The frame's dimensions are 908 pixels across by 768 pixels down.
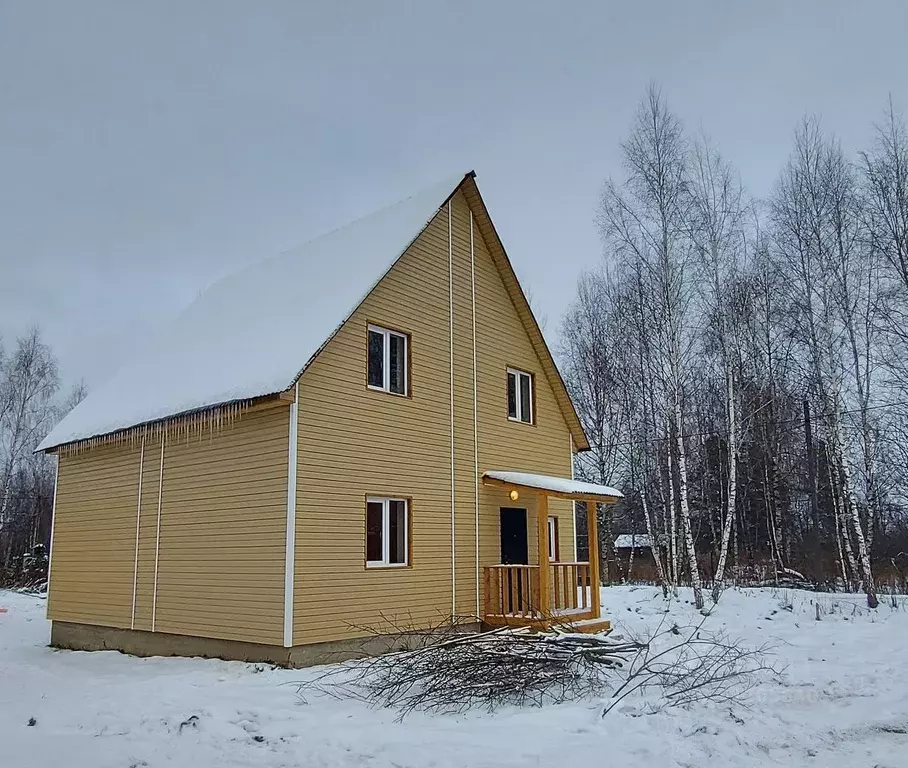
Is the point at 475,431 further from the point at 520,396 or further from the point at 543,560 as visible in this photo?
the point at 543,560

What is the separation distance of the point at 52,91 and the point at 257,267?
4.86 meters

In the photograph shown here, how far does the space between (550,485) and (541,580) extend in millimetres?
1533

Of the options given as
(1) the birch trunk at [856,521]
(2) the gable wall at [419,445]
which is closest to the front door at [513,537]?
(2) the gable wall at [419,445]

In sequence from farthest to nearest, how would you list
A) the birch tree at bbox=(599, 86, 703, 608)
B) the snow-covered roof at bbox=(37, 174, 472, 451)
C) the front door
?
the birch tree at bbox=(599, 86, 703, 608) < the front door < the snow-covered roof at bbox=(37, 174, 472, 451)

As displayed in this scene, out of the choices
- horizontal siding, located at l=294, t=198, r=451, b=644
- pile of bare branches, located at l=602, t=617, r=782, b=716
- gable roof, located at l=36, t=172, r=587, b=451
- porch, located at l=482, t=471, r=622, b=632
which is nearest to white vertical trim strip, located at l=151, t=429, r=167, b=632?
gable roof, located at l=36, t=172, r=587, b=451

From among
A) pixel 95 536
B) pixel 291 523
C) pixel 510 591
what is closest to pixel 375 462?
pixel 291 523

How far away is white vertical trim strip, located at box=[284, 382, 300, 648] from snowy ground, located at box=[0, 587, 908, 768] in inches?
25.5

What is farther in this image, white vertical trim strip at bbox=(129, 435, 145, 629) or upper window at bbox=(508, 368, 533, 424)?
upper window at bbox=(508, 368, 533, 424)

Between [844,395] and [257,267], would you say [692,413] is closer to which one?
[844,395]

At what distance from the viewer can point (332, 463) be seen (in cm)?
1169

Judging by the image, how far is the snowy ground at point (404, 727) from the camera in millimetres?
6660

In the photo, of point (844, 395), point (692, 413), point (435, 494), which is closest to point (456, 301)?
point (435, 494)

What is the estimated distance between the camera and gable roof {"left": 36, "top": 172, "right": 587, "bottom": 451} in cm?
1177

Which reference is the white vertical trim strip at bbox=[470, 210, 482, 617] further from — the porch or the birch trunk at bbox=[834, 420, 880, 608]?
the birch trunk at bbox=[834, 420, 880, 608]
